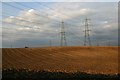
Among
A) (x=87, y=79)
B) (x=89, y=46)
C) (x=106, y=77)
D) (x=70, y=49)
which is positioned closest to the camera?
(x=87, y=79)

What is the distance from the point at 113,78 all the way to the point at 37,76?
19.8 ft

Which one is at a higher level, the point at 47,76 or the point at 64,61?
the point at 64,61

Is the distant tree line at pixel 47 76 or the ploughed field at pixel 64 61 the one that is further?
the ploughed field at pixel 64 61

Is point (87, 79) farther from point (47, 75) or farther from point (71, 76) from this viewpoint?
point (47, 75)

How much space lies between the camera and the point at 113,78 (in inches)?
889

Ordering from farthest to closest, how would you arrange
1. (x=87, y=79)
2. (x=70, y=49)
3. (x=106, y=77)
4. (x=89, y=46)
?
1. (x=89, y=46)
2. (x=70, y=49)
3. (x=106, y=77)
4. (x=87, y=79)

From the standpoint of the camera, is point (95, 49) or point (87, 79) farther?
point (95, 49)

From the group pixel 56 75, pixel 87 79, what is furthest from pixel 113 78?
pixel 56 75

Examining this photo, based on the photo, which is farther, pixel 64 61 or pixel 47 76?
pixel 64 61

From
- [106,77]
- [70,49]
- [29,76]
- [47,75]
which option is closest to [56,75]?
[47,75]

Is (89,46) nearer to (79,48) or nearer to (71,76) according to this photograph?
(79,48)

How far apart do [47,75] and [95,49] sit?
32.7 metres

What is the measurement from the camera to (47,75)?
2227 cm

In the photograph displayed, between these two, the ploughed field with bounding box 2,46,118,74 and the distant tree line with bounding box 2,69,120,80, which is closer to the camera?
the distant tree line with bounding box 2,69,120,80
